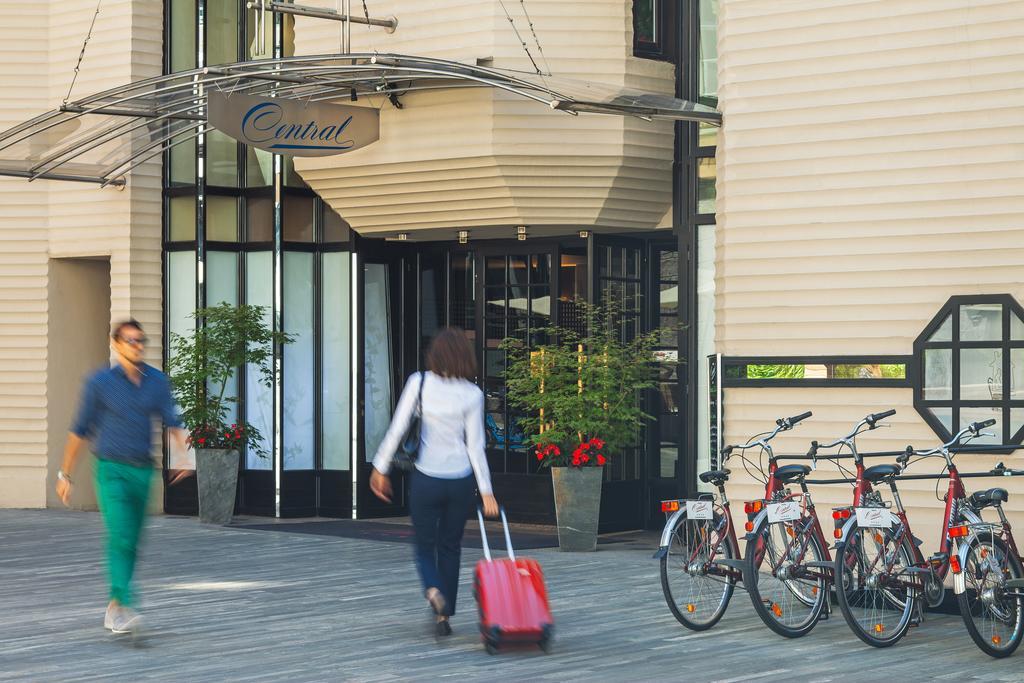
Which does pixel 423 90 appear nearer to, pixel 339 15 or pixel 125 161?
pixel 339 15

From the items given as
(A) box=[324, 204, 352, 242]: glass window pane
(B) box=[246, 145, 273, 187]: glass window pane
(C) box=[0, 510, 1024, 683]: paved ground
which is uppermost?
(B) box=[246, 145, 273, 187]: glass window pane

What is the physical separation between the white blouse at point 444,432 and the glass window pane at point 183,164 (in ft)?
30.2

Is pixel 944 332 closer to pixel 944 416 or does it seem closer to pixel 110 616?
pixel 944 416

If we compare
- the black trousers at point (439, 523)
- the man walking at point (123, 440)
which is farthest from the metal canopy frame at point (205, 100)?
the man walking at point (123, 440)

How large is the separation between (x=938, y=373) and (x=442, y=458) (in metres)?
4.10

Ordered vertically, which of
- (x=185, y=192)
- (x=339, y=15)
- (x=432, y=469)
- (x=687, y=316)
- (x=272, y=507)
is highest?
(x=339, y=15)

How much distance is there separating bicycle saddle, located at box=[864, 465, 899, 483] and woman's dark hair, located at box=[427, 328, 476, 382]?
2421 mm

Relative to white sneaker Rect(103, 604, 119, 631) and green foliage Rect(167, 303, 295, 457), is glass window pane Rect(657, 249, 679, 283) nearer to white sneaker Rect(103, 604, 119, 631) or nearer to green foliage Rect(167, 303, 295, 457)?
green foliage Rect(167, 303, 295, 457)

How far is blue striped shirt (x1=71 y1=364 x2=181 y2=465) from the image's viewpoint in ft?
28.6

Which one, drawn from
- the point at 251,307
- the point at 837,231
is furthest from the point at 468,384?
the point at 251,307

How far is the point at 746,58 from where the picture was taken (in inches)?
465

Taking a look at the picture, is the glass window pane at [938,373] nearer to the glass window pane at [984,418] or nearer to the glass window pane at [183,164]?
the glass window pane at [984,418]

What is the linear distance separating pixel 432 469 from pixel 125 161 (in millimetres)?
8803

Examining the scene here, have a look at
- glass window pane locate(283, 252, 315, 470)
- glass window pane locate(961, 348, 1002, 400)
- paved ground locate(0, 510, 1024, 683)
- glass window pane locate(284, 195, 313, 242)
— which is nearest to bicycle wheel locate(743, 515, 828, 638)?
paved ground locate(0, 510, 1024, 683)
